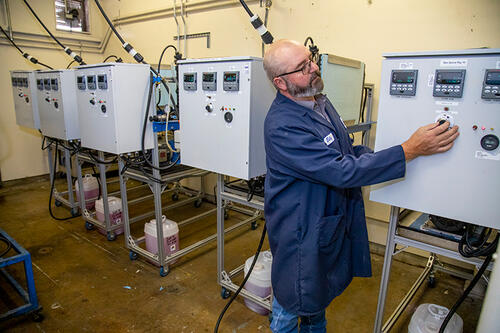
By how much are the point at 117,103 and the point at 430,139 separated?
1901 millimetres

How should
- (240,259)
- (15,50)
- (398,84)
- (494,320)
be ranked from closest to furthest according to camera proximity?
(494,320) < (398,84) < (240,259) < (15,50)

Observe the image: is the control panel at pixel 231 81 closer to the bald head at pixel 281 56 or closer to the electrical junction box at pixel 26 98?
the bald head at pixel 281 56

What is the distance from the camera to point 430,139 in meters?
1.11

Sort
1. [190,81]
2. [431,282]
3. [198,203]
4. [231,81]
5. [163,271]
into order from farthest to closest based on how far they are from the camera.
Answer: [198,203] → [163,271] → [431,282] → [190,81] → [231,81]

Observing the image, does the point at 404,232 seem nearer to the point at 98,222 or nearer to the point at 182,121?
the point at 182,121

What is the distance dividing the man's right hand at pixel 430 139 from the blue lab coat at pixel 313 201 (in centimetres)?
5

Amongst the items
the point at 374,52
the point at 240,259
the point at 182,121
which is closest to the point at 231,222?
the point at 240,259

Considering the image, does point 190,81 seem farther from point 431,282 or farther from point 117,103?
point 431,282

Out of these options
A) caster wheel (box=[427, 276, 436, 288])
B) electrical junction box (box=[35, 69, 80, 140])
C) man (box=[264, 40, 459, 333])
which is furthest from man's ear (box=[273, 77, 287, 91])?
electrical junction box (box=[35, 69, 80, 140])

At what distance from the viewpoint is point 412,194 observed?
1.24 metres

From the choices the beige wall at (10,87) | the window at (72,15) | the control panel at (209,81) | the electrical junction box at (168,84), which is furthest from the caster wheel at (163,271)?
the window at (72,15)

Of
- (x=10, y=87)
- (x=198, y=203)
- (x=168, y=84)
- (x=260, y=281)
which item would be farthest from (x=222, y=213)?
(x=10, y=87)

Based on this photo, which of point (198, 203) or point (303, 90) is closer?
point (303, 90)

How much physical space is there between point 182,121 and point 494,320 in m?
1.73
